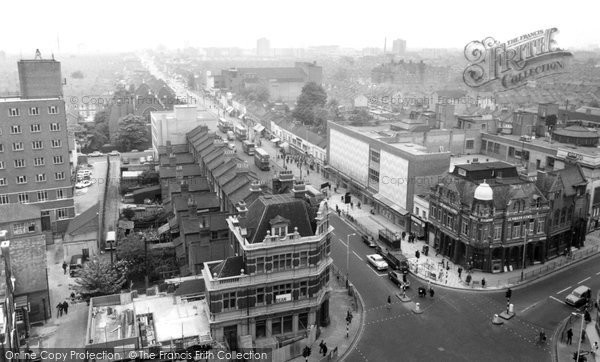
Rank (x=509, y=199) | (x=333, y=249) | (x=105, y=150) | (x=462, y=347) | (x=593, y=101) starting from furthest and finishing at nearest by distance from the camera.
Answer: (x=593, y=101)
(x=105, y=150)
(x=333, y=249)
(x=509, y=199)
(x=462, y=347)

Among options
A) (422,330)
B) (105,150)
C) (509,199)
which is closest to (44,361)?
(422,330)

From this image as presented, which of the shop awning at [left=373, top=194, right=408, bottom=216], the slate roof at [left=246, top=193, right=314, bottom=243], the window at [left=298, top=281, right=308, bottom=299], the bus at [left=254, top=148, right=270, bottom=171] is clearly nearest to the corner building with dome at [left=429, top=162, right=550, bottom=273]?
the shop awning at [left=373, top=194, right=408, bottom=216]

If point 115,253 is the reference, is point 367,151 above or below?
above

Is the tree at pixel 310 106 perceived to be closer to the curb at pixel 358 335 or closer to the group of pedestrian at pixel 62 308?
the curb at pixel 358 335

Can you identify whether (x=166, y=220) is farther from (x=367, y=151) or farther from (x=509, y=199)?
(x=509, y=199)

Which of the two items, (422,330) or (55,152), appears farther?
(55,152)

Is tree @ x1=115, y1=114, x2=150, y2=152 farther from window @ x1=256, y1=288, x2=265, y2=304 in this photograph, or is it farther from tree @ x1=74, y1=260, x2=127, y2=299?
window @ x1=256, y1=288, x2=265, y2=304

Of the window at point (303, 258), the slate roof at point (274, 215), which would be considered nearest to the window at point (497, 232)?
the slate roof at point (274, 215)
